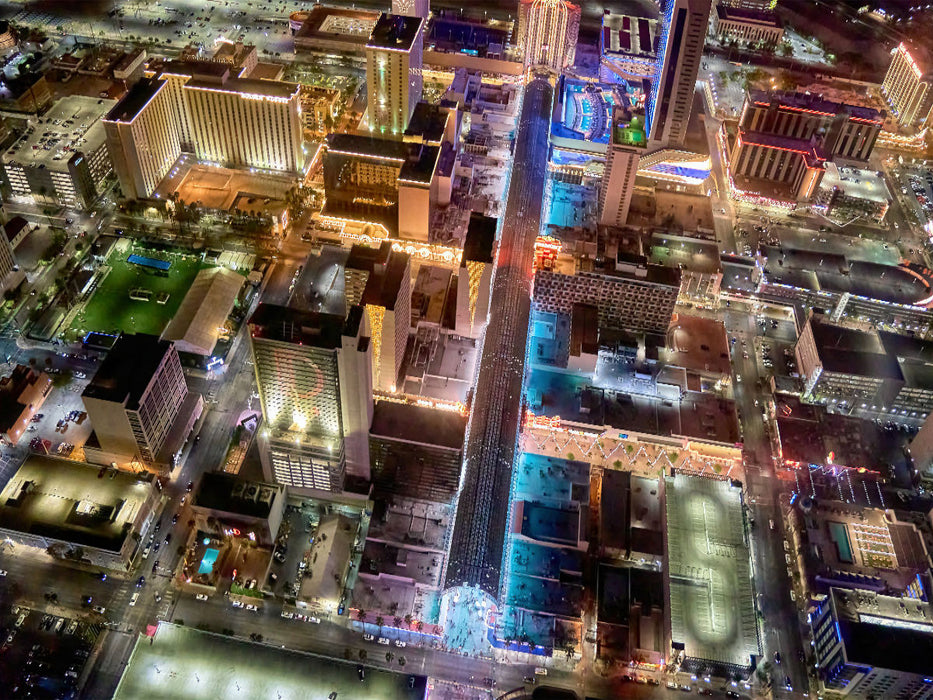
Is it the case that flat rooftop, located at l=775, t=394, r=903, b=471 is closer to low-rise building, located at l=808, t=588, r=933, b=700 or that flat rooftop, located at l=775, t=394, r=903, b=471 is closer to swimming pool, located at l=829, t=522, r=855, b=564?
swimming pool, located at l=829, t=522, r=855, b=564

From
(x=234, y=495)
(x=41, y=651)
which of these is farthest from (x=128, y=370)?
(x=41, y=651)

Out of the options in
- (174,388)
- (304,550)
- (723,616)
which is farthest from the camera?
(174,388)

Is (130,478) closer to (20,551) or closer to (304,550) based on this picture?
(20,551)

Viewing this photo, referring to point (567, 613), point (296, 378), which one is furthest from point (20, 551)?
point (567, 613)

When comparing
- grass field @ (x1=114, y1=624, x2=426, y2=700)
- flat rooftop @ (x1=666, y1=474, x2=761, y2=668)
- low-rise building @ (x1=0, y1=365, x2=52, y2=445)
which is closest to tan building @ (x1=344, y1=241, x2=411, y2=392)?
grass field @ (x1=114, y1=624, x2=426, y2=700)

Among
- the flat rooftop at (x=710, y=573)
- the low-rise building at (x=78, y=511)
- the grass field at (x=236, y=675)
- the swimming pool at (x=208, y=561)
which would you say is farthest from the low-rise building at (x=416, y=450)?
the low-rise building at (x=78, y=511)

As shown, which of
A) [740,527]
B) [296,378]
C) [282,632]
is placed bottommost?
[282,632]
